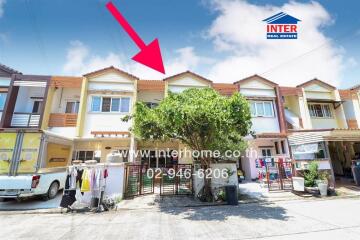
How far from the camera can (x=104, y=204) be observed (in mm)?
8336

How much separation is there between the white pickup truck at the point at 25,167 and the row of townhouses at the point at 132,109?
2.28m

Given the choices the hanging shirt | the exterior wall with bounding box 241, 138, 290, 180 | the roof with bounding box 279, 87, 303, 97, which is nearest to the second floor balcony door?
the hanging shirt

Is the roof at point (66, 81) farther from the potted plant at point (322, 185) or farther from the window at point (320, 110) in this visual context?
the window at point (320, 110)

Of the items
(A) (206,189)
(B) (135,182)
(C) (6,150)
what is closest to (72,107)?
(C) (6,150)

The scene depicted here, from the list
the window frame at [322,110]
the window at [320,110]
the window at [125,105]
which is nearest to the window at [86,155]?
the window at [125,105]

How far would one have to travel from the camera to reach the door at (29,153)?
9000 millimetres

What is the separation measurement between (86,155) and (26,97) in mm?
6554

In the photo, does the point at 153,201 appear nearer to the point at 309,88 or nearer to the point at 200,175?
the point at 200,175

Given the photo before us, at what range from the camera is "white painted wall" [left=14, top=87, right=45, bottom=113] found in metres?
14.5

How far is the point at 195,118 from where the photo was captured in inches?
311

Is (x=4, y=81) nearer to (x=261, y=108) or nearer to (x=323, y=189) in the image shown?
(x=261, y=108)

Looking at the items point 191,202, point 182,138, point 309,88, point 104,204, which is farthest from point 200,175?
point 309,88

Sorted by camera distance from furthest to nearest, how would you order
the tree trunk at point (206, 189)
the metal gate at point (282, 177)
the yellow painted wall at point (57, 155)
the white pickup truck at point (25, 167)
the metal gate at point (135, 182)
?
the metal gate at point (282, 177), the yellow painted wall at point (57, 155), the metal gate at point (135, 182), the tree trunk at point (206, 189), the white pickup truck at point (25, 167)

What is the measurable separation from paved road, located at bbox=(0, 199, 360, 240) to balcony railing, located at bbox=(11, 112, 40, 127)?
7.70 metres
